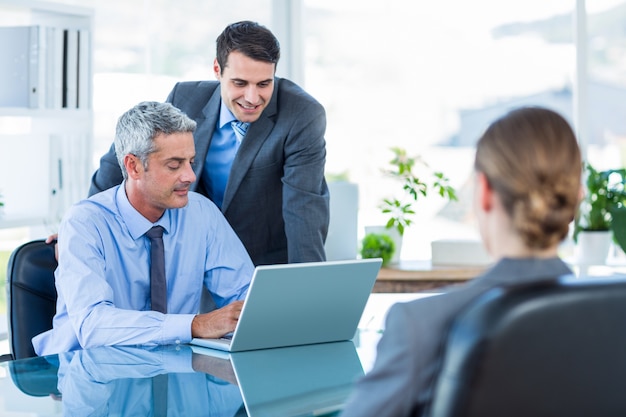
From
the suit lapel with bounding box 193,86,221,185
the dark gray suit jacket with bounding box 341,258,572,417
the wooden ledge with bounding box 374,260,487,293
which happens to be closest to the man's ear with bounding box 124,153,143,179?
the suit lapel with bounding box 193,86,221,185

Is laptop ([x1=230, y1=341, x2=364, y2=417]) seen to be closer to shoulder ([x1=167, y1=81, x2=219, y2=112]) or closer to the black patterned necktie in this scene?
the black patterned necktie

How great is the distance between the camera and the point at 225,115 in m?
2.83

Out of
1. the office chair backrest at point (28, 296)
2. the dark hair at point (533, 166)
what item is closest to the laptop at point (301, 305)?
the office chair backrest at point (28, 296)

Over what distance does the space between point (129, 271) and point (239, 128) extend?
0.68m

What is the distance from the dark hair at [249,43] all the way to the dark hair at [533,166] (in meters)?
1.60

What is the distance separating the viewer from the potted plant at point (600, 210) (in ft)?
14.8

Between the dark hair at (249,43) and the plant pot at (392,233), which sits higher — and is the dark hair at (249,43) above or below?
above

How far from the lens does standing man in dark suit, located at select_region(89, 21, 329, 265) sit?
2.70m

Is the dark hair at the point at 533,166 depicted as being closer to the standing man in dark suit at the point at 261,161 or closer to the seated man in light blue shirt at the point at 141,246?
the seated man in light blue shirt at the point at 141,246

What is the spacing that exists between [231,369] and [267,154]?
3.31ft

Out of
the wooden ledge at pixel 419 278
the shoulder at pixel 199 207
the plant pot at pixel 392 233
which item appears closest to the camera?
the shoulder at pixel 199 207

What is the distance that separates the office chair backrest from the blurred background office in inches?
88.8

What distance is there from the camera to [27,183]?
377 centimetres

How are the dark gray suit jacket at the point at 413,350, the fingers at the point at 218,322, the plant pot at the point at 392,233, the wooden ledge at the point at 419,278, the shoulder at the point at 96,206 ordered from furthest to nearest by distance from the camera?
the plant pot at the point at 392,233 < the wooden ledge at the point at 419,278 < the shoulder at the point at 96,206 < the fingers at the point at 218,322 < the dark gray suit jacket at the point at 413,350
